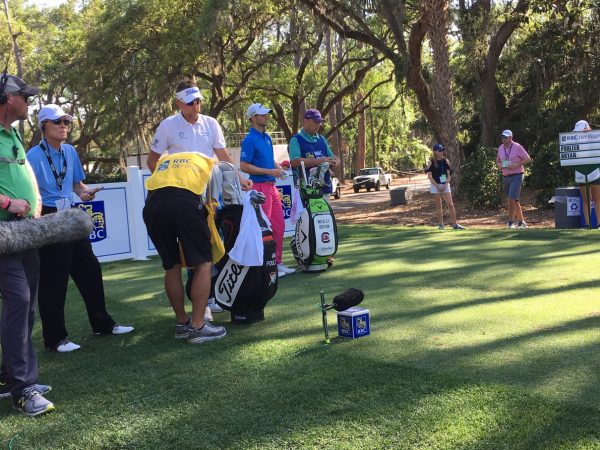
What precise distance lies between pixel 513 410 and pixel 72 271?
142 inches

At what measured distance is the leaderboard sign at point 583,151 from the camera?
402 inches

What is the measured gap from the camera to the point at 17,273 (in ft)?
11.7

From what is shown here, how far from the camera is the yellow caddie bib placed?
4.55 meters

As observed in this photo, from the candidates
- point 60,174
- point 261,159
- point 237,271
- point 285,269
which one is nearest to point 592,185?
point 285,269

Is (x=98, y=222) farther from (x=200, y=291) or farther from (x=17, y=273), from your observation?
(x=17, y=273)

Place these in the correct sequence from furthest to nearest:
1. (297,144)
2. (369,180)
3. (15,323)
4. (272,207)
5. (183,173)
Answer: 1. (369,180)
2. (297,144)
3. (272,207)
4. (183,173)
5. (15,323)

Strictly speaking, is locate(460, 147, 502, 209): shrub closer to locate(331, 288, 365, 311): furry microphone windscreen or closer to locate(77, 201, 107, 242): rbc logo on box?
locate(77, 201, 107, 242): rbc logo on box

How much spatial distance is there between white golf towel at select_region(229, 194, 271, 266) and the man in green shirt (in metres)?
1.63

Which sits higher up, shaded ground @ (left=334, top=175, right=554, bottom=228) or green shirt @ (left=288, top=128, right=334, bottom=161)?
green shirt @ (left=288, top=128, right=334, bottom=161)

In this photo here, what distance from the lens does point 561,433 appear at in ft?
8.86

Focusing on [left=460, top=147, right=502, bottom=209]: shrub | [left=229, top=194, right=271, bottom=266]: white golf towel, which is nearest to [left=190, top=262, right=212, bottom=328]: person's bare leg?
[left=229, top=194, right=271, bottom=266]: white golf towel

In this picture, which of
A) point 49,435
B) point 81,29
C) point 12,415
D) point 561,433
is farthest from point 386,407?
point 81,29

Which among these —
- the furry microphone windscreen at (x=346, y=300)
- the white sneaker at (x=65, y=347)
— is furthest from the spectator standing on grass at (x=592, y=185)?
the white sneaker at (x=65, y=347)

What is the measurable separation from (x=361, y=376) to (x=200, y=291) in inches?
60.8
